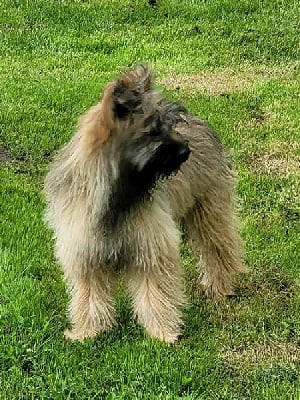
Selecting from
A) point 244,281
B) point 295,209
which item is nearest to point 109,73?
point 295,209

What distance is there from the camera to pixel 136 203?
4.80 metres

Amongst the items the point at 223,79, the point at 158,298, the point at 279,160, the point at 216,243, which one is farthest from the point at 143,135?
the point at 223,79

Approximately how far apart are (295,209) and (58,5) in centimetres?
775

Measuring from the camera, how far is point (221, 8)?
13.5m

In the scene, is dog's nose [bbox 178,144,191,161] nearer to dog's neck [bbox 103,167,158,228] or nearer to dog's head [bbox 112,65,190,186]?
dog's head [bbox 112,65,190,186]

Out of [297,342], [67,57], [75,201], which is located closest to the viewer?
[75,201]

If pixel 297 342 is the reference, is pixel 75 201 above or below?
above

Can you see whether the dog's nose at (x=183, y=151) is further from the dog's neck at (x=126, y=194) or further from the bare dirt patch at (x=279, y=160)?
the bare dirt patch at (x=279, y=160)

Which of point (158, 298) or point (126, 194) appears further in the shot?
point (158, 298)

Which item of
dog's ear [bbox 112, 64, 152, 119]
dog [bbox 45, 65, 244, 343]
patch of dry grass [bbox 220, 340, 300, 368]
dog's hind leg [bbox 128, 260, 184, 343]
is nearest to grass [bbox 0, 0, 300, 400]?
patch of dry grass [bbox 220, 340, 300, 368]

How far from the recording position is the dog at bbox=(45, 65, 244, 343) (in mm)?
4480

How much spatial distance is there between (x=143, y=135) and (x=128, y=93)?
0.24 m

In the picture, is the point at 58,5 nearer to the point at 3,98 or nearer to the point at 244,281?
the point at 3,98

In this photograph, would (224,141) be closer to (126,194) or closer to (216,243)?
(216,243)
